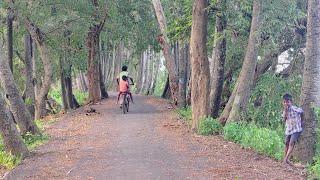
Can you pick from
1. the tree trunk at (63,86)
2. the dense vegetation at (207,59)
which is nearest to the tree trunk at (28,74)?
the dense vegetation at (207,59)

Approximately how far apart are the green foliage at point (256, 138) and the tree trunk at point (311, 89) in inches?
24.3

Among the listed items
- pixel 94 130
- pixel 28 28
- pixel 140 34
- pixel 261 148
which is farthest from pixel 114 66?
pixel 261 148

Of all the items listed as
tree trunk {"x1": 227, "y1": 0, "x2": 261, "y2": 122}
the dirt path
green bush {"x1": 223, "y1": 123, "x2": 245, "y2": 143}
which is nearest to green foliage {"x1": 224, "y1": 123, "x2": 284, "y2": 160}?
green bush {"x1": 223, "y1": 123, "x2": 245, "y2": 143}

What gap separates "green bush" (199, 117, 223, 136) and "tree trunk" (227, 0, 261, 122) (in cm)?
47

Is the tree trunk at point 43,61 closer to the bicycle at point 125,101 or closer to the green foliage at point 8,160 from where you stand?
the bicycle at point 125,101

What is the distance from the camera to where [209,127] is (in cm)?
1659

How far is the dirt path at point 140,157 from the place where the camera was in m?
10.4

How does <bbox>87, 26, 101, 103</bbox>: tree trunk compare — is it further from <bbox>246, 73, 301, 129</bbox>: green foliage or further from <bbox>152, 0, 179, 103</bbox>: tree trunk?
<bbox>246, 73, 301, 129</bbox>: green foliage

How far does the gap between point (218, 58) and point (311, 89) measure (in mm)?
6589

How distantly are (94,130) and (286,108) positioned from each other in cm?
736

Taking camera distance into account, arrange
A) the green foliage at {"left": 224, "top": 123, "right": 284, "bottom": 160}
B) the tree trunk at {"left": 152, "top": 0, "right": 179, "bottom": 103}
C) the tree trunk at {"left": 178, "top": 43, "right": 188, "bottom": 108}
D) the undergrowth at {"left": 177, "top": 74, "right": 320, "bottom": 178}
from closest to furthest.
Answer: the green foliage at {"left": 224, "top": 123, "right": 284, "bottom": 160}
the undergrowth at {"left": 177, "top": 74, "right": 320, "bottom": 178}
the tree trunk at {"left": 178, "top": 43, "right": 188, "bottom": 108}
the tree trunk at {"left": 152, "top": 0, "right": 179, "bottom": 103}

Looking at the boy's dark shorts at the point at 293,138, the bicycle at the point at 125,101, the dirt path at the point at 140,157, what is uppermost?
the bicycle at the point at 125,101

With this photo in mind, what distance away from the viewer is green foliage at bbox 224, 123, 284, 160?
509 inches

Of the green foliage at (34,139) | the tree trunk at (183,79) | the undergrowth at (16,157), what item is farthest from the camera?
the tree trunk at (183,79)
